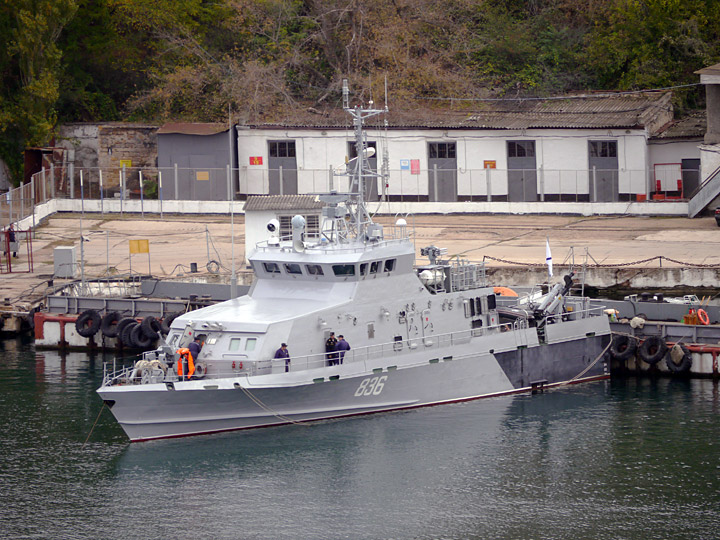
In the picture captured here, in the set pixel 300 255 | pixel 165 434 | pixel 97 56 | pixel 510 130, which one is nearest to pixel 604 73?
pixel 510 130

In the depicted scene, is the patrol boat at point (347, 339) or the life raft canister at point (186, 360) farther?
the patrol boat at point (347, 339)

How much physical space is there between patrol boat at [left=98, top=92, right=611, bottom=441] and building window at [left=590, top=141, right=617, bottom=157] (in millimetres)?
20794

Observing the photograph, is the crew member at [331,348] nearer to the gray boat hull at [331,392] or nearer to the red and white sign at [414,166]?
the gray boat hull at [331,392]

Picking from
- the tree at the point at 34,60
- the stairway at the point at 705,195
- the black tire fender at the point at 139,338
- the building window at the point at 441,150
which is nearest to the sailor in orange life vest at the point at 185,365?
the black tire fender at the point at 139,338

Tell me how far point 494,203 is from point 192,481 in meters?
31.0

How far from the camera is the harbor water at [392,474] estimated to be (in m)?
22.3

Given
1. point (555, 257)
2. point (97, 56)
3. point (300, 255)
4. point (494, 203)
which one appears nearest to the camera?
point (300, 255)

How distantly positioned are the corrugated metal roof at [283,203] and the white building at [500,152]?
34.4ft

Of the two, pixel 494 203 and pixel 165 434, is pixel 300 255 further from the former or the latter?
pixel 494 203

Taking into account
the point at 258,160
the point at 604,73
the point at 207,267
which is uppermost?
the point at 604,73

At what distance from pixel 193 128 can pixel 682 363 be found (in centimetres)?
3076

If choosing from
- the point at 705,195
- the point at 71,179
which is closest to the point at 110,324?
the point at 71,179

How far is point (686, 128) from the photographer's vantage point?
54344mm

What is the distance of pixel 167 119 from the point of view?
61.3m
